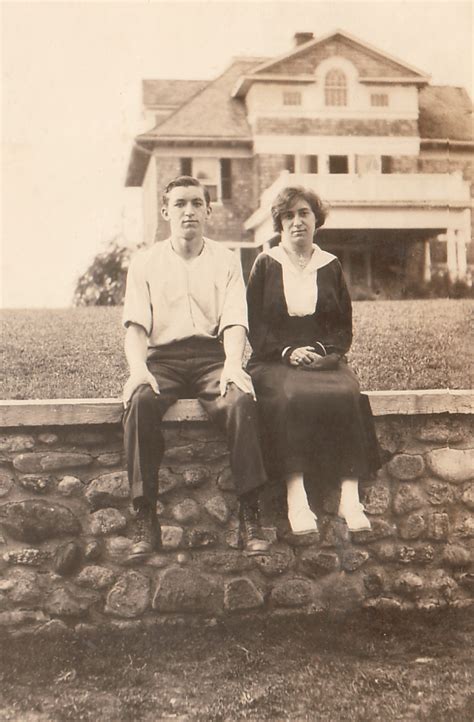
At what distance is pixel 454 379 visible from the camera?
11.8 ft

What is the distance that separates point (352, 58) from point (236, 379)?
77.9 inches

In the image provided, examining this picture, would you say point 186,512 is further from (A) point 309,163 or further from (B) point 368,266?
(A) point 309,163

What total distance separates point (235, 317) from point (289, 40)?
A: 5.18 ft

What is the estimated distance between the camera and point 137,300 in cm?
315

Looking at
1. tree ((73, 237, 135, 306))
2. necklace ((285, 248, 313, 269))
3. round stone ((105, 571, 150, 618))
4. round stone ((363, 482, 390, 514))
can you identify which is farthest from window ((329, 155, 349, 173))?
round stone ((105, 571, 150, 618))

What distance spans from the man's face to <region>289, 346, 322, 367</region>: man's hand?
67cm

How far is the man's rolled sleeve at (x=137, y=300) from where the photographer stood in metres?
3.12

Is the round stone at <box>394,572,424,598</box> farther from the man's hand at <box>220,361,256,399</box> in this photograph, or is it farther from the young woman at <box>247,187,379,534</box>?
the man's hand at <box>220,361,256,399</box>

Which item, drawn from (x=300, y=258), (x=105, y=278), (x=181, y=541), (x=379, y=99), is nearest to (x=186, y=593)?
(x=181, y=541)

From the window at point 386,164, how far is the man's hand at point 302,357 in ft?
4.93

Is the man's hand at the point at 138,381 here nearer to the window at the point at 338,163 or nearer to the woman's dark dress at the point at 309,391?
the woman's dark dress at the point at 309,391

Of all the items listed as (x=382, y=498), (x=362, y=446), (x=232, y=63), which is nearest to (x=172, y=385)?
(x=362, y=446)

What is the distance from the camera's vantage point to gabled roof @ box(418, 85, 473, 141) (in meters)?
3.78

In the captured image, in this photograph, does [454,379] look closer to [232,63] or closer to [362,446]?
[362,446]
